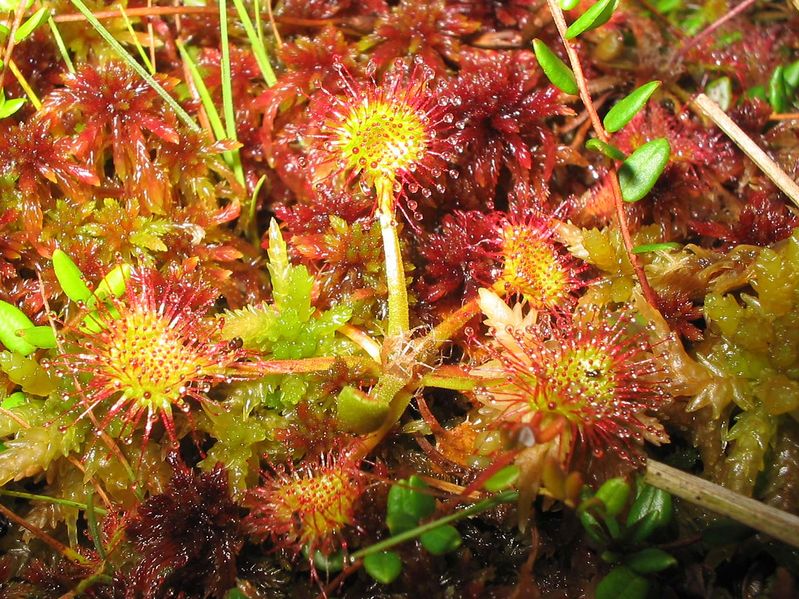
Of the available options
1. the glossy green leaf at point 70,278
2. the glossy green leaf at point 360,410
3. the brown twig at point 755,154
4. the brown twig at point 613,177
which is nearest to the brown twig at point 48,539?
the glossy green leaf at point 70,278

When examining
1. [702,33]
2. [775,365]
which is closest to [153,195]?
[775,365]

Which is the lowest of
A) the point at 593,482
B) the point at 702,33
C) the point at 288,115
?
the point at 593,482

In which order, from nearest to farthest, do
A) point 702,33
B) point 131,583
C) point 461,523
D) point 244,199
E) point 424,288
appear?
point 131,583 < point 461,523 < point 424,288 < point 244,199 < point 702,33

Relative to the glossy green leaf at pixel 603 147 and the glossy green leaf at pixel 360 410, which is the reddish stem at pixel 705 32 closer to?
the glossy green leaf at pixel 603 147

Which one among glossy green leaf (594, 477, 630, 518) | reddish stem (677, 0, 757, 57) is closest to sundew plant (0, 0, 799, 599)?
glossy green leaf (594, 477, 630, 518)

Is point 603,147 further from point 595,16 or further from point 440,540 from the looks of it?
point 440,540

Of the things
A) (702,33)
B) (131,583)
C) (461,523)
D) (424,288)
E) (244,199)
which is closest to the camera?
(131,583)

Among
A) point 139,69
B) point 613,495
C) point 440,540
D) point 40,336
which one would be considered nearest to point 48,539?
point 40,336

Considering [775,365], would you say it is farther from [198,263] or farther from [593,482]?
[198,263]
